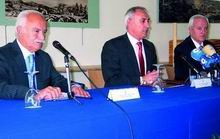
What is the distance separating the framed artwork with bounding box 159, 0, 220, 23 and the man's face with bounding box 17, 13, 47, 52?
298 cm

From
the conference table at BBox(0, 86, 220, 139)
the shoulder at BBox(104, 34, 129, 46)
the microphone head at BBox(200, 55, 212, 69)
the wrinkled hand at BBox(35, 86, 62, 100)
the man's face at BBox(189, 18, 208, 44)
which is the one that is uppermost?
the man's face at BBox(189, 18, 208, 44)

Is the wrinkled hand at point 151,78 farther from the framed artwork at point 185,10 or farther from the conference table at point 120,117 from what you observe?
the framed artwork at point 185,10

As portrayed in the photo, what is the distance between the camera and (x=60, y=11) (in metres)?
3.91

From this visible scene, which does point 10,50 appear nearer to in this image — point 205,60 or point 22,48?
point 22,48

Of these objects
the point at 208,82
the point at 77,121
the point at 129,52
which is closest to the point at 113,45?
the point at 129,52

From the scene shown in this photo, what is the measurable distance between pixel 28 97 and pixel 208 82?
1.47 metres

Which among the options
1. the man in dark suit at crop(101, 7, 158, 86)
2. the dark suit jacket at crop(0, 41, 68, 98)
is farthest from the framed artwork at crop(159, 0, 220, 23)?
the dark suit jacket at crop(0, 41, 68, 98)

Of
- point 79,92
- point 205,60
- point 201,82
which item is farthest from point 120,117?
point 205,60

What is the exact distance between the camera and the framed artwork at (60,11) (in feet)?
11.6

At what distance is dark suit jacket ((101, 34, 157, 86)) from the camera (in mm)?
2777

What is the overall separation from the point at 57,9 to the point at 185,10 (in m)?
2.20

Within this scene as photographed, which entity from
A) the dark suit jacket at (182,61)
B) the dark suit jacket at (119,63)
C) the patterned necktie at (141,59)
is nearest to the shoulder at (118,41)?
the dark suit jacket at (119,63)

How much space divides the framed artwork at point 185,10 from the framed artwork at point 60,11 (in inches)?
48.0

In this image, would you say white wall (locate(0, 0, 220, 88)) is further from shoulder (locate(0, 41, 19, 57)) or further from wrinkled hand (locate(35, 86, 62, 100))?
wrinkled hand (locate(35, 86, 62, 100))
